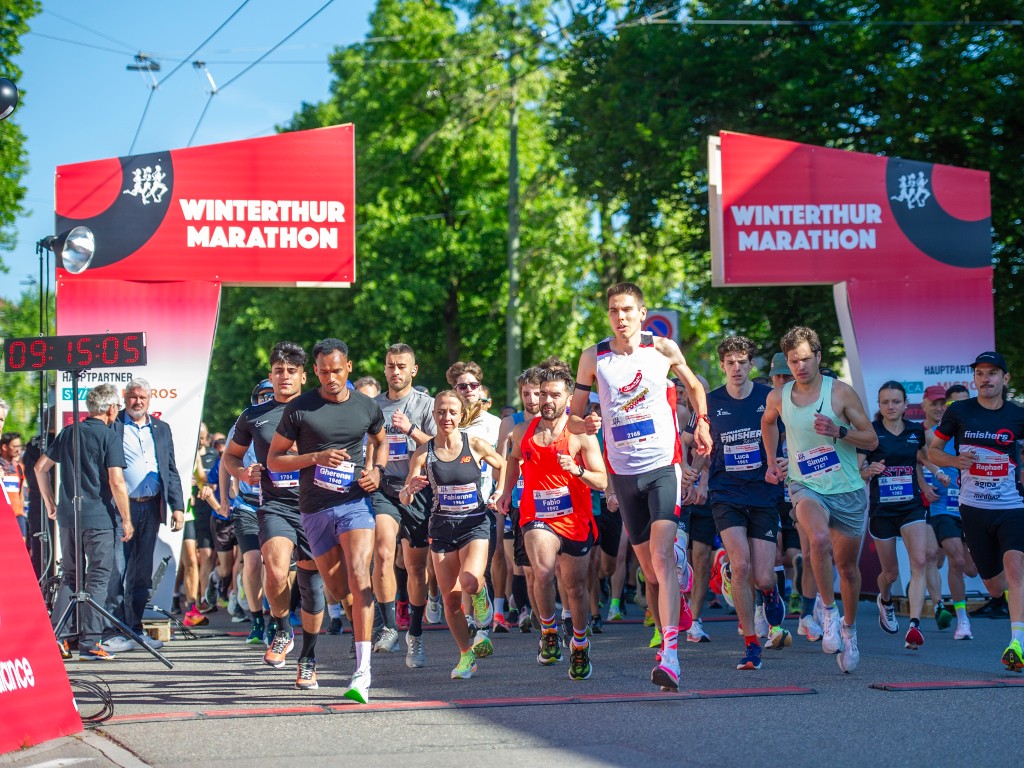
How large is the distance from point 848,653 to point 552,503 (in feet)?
6.87

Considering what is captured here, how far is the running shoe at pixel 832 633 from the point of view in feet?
31.7

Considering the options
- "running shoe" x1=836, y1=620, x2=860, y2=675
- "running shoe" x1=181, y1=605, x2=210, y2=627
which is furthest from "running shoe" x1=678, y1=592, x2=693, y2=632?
"running shoe" x1=181, y1=605, x2=210, y2=627

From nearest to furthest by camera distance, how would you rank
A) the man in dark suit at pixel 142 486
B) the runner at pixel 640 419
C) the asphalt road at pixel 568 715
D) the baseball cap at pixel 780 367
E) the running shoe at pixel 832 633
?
1. the asphalt road at pixel 568 715
2. the runner at pixel 640 419
3. the running shoe at pixel 832 633
4. the man in dark suit at pixel 142 486
5. the baseball cap at pixel 780 367

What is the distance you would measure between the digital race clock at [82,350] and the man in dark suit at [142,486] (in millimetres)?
2175

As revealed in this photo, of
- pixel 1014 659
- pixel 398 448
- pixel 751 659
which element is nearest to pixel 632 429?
pixel 751 659

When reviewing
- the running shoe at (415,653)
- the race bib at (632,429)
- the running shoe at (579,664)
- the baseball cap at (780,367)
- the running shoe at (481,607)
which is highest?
the baseball cap at (780,367)

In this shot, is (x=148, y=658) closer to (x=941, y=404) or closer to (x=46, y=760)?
(x=46, y=760)

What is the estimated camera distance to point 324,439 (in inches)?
328

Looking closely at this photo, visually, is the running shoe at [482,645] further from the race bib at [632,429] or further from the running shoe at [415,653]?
the race bib at [632,429]

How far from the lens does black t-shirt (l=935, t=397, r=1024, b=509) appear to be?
371 inches

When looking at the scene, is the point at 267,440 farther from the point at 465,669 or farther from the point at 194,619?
the point at 194,619

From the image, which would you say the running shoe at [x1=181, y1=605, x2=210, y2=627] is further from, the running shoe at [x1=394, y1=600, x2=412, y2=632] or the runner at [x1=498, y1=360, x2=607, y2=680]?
the runner at [x1=498, y1=360, x2=607, y2=680]

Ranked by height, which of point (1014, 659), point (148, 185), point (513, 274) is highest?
point (513, 274)

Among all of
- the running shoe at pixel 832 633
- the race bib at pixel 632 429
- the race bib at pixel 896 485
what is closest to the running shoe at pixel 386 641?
the running shoe at pixel 832 633
